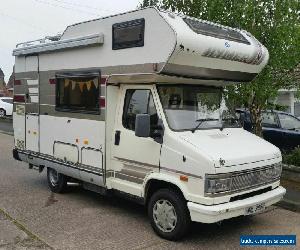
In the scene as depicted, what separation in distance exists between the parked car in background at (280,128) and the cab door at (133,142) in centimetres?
554

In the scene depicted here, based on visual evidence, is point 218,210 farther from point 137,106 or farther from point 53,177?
point 53,177

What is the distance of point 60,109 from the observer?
8.47m

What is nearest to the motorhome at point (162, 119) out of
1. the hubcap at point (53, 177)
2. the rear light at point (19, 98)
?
the hubcap at point (53, 177)

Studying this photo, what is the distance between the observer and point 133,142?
6863 millimetres

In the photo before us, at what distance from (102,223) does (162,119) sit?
2.02 m

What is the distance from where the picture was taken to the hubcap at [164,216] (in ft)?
20.4

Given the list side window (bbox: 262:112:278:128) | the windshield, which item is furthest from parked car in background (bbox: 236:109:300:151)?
the windshield

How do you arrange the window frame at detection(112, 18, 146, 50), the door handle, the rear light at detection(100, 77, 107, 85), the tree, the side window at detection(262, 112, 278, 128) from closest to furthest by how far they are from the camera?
1. the window frame at detection(112, 18, 146, 50)
2. the door handle
3. the rear light at detection(100, 77, 107, 85)
4. the tree
5. the side window at detection(262, 112, 278, 128)

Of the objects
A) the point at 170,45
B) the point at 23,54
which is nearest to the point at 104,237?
the point at 170,45

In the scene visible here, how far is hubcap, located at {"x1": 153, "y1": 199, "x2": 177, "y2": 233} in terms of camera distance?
6.23 meters

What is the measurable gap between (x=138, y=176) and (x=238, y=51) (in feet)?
8.30

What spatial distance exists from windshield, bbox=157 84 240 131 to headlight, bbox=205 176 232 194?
1041mm

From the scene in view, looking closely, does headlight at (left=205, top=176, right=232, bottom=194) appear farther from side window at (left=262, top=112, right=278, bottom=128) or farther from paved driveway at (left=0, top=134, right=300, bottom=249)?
side window at (left=262, top=112, right=278, bottom=128)

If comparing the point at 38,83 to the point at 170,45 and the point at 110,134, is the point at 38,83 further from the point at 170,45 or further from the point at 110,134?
the point at 170,45
